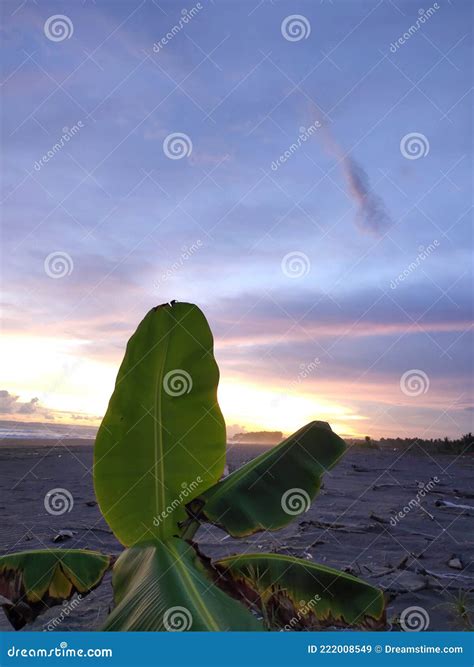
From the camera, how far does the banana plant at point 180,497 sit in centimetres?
296

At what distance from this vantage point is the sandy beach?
371 centimetres

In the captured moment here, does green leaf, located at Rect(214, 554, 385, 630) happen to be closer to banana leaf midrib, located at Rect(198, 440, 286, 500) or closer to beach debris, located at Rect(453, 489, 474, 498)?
banana leaf midrib, located at Rect(198, 440, 286, 500)

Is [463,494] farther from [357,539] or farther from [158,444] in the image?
[158,444]

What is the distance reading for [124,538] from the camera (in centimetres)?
308

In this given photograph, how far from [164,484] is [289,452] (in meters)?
0.75

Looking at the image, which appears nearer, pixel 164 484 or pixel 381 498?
pixel 164 484
